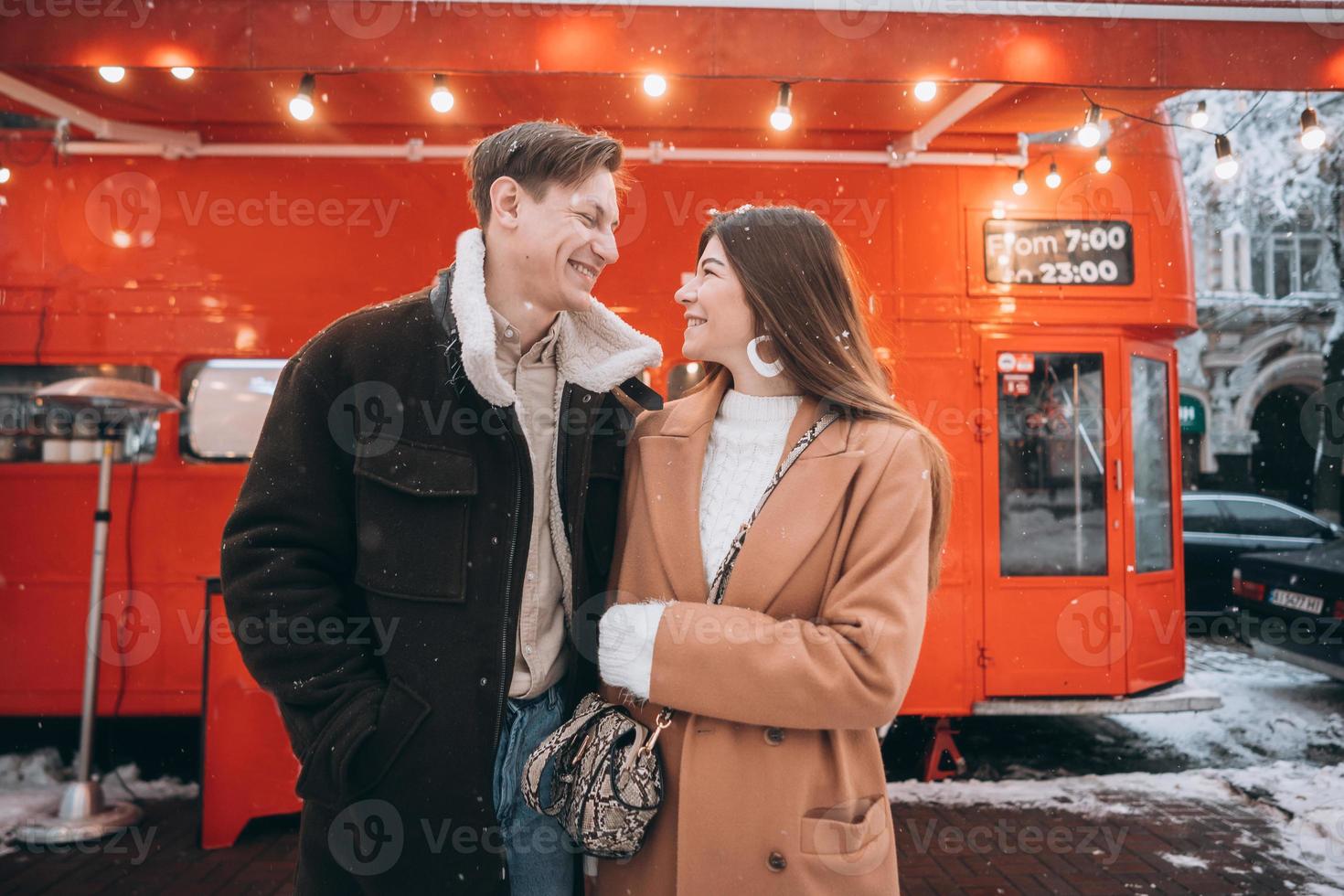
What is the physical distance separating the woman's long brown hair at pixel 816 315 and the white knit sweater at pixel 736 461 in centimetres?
12

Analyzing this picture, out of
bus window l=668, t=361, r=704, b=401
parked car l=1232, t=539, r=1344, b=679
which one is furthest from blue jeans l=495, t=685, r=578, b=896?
parked car l=1232, t=539, r=1344, b=679

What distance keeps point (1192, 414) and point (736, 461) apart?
20.7 m

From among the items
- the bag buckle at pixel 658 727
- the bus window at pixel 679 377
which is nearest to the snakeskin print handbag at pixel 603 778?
the bag buckle at pixel 658 727

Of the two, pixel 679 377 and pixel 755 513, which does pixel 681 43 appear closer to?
pixel 679 377

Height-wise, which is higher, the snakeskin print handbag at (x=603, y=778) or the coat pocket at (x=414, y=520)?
the coat pocket at (x=414, y=520)

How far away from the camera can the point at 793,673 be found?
1741mm

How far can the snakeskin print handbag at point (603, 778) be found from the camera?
1824 millimetres

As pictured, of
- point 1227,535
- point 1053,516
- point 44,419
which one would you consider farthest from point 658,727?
point 1227,535

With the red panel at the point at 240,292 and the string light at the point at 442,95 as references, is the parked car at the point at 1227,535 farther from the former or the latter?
the string light at the point at 442,95

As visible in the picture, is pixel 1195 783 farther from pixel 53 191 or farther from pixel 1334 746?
pixel 53 191

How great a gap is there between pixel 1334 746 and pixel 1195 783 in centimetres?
184

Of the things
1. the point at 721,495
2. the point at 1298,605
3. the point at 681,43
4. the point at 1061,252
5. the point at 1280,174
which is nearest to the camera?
the point at 721,495

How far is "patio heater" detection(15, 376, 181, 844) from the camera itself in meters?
4.50

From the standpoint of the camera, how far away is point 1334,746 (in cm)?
631
